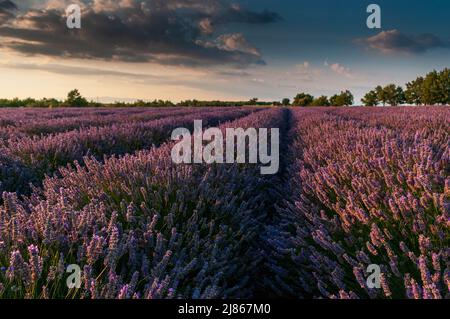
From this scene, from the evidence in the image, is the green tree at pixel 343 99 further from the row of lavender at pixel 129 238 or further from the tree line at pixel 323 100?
the row of lavender at pixel 129 238

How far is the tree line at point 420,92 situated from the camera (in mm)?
54344

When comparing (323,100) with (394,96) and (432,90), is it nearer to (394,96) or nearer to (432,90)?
(394,96)

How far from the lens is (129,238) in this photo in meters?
1.88

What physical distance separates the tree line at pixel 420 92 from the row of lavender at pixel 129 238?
192 ft

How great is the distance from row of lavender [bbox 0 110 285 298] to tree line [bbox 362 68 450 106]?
192ft

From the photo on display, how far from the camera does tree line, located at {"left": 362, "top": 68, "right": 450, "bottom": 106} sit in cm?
5434

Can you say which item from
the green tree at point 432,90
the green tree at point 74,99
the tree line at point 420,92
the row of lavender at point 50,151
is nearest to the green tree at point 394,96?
the tree line at point 420,92

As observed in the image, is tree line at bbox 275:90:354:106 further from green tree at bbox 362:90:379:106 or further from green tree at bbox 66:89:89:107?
green tree at bbox 66:89:89:107

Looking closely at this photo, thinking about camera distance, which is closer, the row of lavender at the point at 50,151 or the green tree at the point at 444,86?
the row of lavender at the point at 50,151

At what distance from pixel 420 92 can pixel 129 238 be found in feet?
212

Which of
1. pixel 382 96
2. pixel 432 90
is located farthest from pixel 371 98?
pixel 432 90

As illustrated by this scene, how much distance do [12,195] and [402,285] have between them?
187 centimetres
